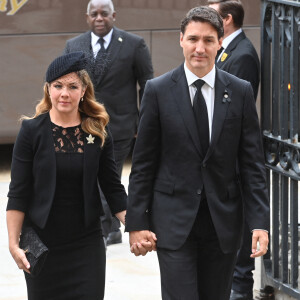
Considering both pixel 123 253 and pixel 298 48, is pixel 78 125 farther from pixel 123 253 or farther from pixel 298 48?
pixel 123 253

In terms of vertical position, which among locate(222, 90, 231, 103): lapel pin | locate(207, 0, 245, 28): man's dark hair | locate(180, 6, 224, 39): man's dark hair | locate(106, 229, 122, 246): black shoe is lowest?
locate(106, 229, 122, 246): black shoe

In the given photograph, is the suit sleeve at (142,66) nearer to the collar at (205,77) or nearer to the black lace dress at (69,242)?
the black lace dress at (69,242)

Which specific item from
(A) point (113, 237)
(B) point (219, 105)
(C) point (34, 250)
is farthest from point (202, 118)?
(A) point (113, 237)

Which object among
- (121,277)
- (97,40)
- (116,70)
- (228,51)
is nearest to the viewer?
(228,51)

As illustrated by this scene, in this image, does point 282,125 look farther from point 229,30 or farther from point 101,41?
point 101,41

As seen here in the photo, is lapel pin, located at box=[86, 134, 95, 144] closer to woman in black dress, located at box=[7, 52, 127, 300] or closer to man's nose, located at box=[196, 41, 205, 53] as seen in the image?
woman in black dress, located at box=[7, 52, 127, 300]

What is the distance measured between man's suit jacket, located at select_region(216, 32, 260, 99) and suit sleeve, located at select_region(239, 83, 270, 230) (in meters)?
1.31

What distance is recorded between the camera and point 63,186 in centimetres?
466

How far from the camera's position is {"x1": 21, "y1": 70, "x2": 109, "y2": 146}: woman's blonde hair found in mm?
4758

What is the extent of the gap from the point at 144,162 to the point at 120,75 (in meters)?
3.34

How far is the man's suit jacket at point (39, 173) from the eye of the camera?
464 centimetres

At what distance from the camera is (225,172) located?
450 cm

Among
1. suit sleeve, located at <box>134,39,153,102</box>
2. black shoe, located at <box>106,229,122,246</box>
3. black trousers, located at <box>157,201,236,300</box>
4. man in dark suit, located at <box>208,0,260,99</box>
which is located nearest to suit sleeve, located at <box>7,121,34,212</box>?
black trousers, located at <box>157,201,236,300</box>

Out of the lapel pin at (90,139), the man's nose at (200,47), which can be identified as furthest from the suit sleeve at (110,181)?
the man's nose at (200,47)
